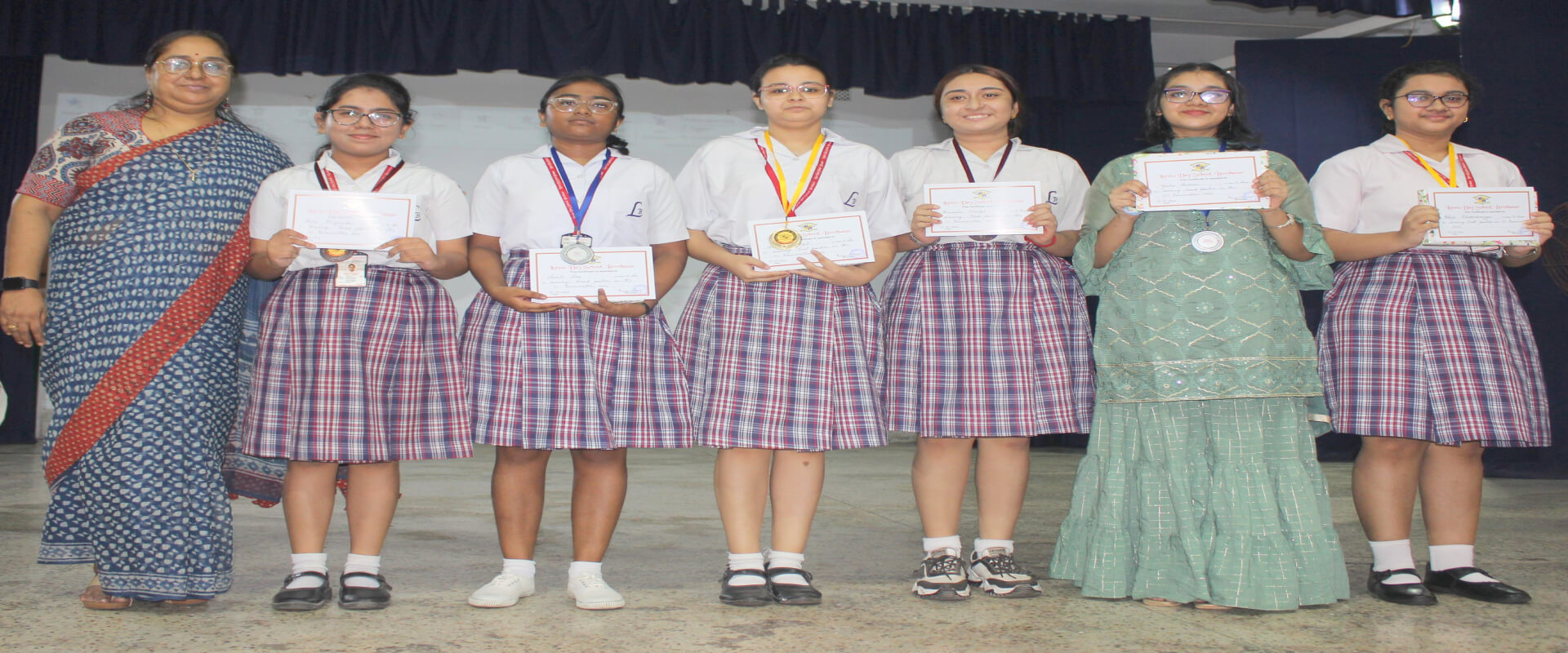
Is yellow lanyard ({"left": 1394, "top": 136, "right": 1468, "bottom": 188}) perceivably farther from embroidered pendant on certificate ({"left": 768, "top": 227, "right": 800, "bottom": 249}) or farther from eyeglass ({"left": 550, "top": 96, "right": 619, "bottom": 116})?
eyeglass ({"left": 550, "top": 96, "right": 619, "bottom": 116})

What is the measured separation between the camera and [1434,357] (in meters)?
2.62

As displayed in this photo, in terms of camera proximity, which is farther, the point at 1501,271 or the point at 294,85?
the point at 294,85

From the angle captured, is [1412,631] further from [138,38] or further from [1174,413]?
[138,38]

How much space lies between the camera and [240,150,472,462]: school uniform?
2471 millimetres

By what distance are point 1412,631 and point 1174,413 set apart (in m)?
0.64

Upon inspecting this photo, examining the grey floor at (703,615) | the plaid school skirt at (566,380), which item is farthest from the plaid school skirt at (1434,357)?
the plaid school skirt at (566,380)

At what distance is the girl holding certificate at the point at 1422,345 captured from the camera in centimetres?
261

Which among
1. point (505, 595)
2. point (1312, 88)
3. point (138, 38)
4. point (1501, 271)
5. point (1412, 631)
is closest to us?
point (1412, 631)

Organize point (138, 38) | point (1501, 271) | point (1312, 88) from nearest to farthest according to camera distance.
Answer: point (1501, 271) → point (138, 38) → point (1312, 88)

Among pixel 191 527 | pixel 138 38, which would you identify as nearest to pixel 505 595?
pixel 191 527

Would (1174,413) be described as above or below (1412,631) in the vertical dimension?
above

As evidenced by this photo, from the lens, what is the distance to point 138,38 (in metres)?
6.52

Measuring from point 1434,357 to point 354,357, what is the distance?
243cm

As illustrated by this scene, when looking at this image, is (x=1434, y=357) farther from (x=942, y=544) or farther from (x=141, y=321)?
(x=141, y=321)
